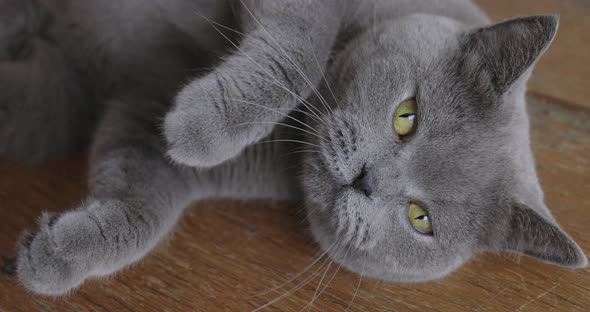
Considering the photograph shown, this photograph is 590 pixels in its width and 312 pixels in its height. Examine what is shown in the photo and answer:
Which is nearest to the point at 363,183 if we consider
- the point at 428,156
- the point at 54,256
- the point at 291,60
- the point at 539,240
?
the point at 428,156

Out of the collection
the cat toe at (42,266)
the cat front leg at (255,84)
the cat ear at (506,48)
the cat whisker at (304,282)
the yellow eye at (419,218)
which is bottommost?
the cat whisker at (304,282)

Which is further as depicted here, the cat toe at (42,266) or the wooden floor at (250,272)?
the wooden floor at (250,272)

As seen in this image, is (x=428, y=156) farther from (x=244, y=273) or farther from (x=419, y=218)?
(x=244, y=273)

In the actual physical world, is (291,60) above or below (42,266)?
above

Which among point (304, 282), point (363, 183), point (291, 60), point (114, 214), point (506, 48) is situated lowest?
point (304, 282)

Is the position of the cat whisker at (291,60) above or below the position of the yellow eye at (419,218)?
above

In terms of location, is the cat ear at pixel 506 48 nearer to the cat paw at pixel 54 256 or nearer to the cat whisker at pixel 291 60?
the cat whisker at pixel 291 60

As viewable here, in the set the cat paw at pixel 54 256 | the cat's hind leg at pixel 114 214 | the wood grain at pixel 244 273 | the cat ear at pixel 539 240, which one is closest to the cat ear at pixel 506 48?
the cat ear at pixel 539 240
